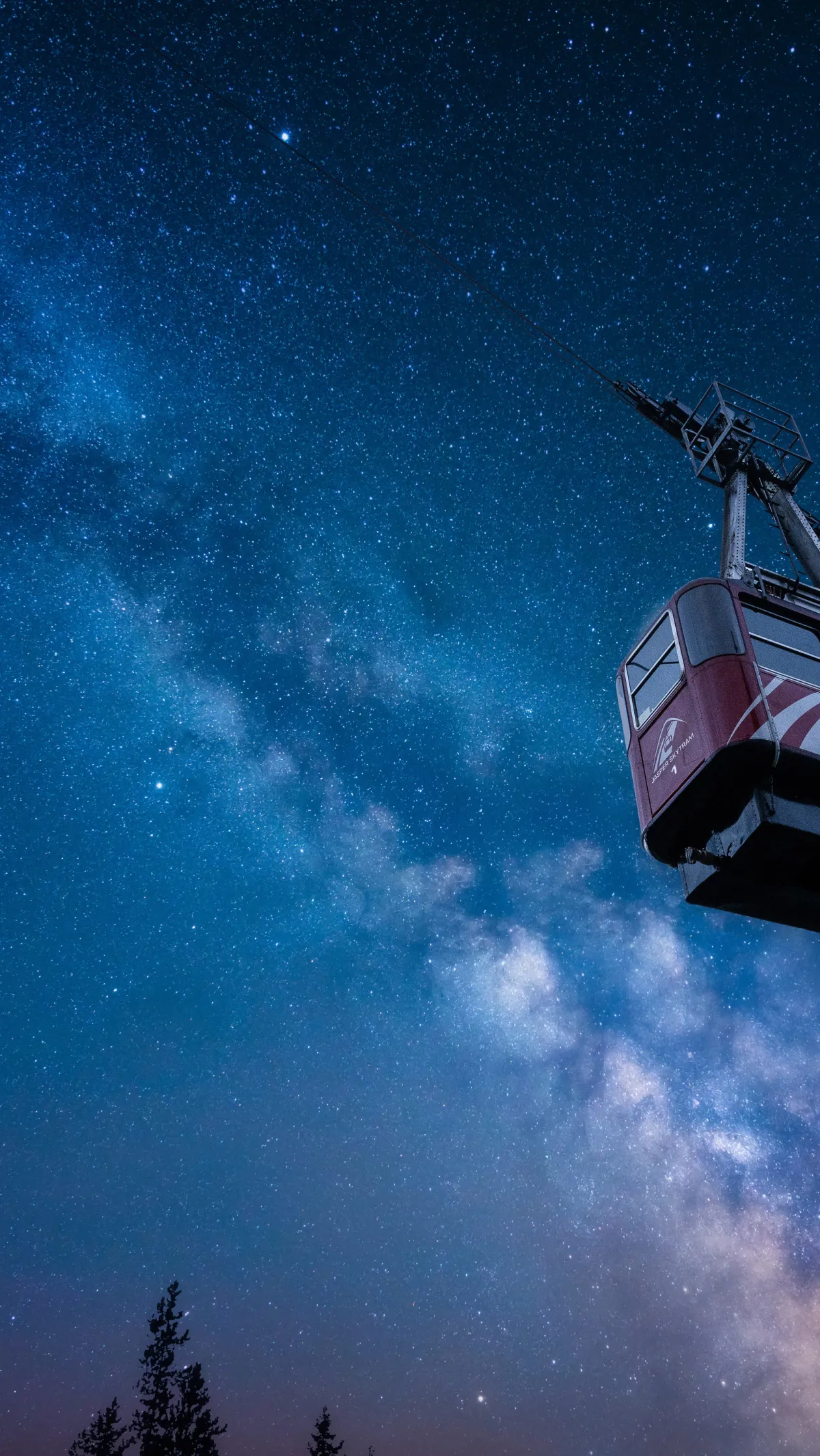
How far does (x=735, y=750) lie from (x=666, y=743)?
1.15 meters

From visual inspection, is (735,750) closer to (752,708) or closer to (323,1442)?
(752,708)

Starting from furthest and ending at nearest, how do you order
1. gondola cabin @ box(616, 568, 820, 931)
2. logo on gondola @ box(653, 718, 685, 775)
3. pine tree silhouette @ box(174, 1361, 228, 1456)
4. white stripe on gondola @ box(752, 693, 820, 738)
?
pine tree silhouette @ box(174, 1361, 228, 1456) → logo on gondola @ box(653, 718, 685, 775) → gondola cabin @ box(616, 568, 820, 931) → white stripe on gondola @ box(752, 693, 820, 738)

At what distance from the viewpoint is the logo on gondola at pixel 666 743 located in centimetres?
894

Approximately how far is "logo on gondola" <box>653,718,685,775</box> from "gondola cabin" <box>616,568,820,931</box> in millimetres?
18

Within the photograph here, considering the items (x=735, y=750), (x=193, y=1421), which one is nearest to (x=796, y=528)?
(x=735, y=750)

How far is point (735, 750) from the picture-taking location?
8.03 meters

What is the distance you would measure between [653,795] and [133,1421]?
134ft

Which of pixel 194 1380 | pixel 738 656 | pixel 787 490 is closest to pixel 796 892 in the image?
pixel 738 656

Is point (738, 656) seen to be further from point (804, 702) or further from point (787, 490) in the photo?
point (787, 490)

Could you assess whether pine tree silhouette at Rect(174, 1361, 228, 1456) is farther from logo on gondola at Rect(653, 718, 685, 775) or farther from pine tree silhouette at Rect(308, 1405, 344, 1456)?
logo on gondola at Rect(653, 718, 685, 775)

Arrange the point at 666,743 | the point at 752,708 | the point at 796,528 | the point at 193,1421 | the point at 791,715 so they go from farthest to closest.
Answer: the point at 193,1421, the point at 796,528, the point at 666,743, the point at 791,715, the point at 752,708

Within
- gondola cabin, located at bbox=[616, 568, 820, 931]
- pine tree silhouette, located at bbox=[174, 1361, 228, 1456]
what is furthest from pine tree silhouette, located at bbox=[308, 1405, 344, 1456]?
gondola cabin, located at bbox=[616, 568, 820, 931]

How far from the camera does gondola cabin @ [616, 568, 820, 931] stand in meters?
8.14

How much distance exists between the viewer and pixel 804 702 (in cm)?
845
